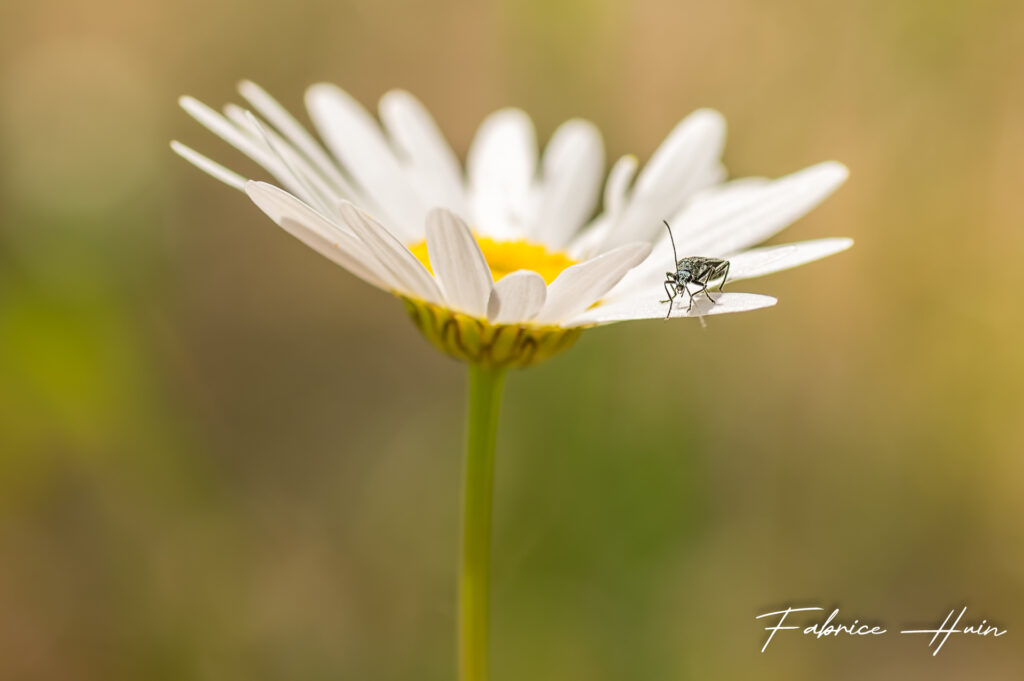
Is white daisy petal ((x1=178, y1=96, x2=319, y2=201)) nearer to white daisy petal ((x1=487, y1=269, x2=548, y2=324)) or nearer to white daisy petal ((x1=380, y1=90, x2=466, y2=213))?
white daisy petal ((x1=487, y1=269, x2=548, y2=324))

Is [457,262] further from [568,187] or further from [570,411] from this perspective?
[570,411]

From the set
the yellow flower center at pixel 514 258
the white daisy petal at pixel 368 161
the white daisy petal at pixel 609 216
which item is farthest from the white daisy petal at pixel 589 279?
the white daisy petal at pixel 368 161

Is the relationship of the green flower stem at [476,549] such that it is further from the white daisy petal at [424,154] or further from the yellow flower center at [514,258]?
the white daisy petal at [424,154]
